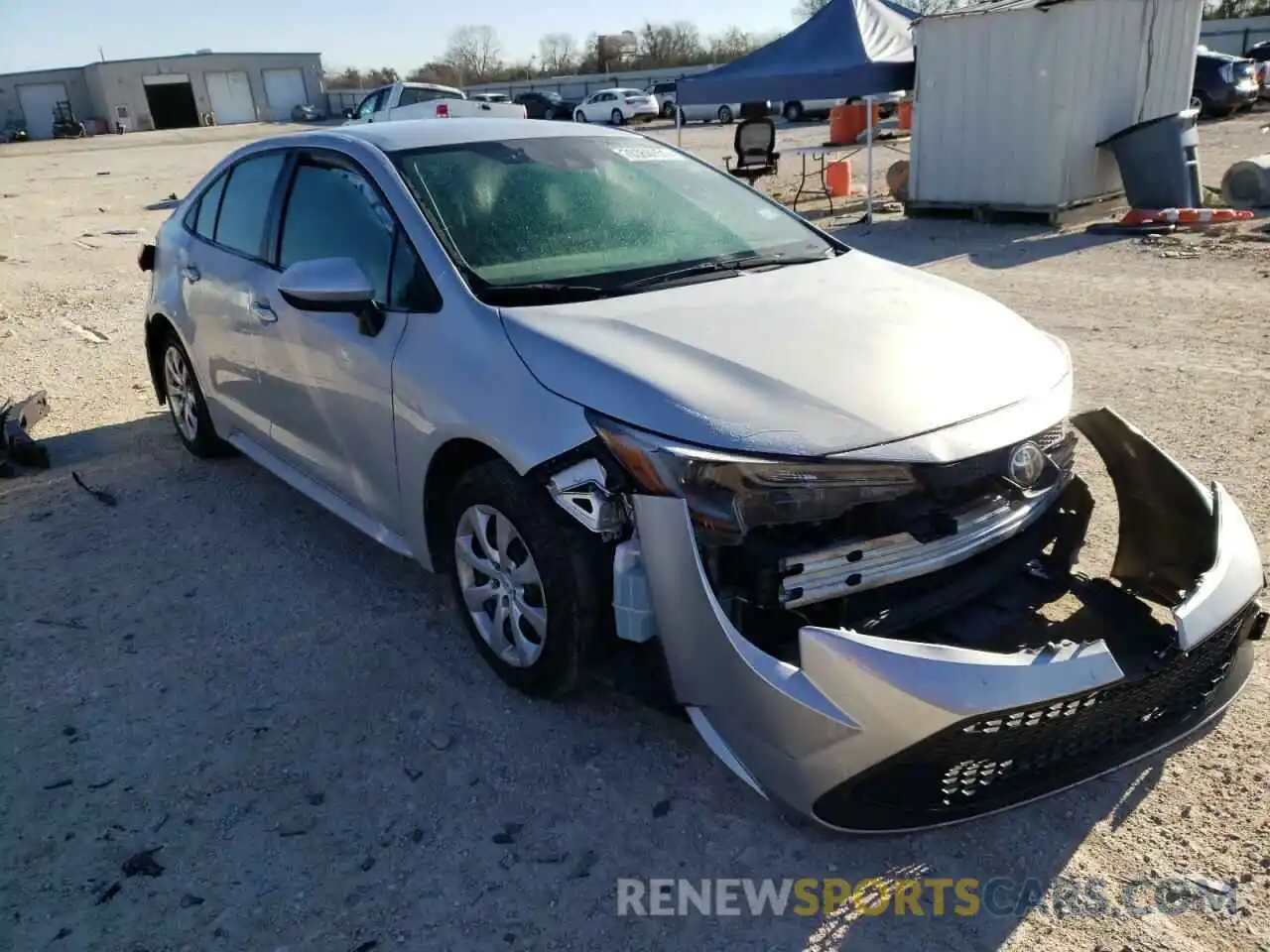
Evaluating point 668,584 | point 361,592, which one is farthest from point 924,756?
point 361,592

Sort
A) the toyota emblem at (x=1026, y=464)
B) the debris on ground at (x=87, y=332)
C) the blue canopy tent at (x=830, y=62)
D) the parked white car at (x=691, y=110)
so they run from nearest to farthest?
the toyota emblem at (x=1026, y=464), the debris on ground at (x=87, y=332), the blue canopy tent at (x=830, y=62), the parked white car at (x=691, y=110)

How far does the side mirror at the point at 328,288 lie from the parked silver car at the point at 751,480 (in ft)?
0.04

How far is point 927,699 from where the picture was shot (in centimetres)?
214

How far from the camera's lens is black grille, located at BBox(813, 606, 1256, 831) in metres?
2.24

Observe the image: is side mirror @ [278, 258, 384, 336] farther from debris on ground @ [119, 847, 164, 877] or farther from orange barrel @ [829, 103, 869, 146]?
orange barrel @ [829, 103, 869, 146]

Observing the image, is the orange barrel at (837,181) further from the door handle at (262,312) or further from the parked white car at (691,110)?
the parked white car at (691,110)

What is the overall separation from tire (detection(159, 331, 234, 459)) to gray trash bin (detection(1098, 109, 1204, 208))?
33.4ft

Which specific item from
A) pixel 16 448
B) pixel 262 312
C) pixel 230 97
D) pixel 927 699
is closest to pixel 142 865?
pixel 927 699

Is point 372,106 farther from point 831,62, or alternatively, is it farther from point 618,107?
point 618,107

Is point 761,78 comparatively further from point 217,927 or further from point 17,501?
point 217,927

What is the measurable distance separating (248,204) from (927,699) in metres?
3.63

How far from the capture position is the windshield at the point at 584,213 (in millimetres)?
3299

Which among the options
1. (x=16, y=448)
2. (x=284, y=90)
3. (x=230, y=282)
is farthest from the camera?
(x=284, y=90)

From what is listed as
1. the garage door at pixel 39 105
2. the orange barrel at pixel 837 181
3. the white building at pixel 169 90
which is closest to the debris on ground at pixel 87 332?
the orange barrel at pixel 837 181
